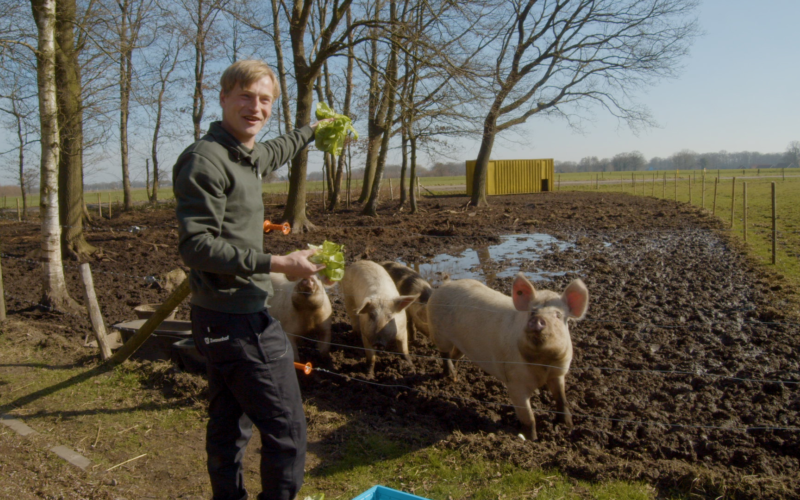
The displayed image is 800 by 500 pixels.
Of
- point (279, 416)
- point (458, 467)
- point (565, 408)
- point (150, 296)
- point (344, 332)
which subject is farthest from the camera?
point (150, 296)

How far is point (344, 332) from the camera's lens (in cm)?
689

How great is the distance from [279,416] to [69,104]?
31.4ft

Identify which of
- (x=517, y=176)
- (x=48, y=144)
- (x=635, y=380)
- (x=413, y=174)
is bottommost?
(x=635, y=380)

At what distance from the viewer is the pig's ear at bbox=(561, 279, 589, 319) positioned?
4168mm

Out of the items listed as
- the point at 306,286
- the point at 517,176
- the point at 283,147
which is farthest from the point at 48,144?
the point at 517,176

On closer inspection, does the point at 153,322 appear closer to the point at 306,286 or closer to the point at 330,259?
the point at 306,286

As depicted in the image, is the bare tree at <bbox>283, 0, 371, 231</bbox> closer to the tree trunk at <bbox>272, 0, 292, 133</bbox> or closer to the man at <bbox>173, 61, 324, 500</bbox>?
the tree trunk at <bbox>272, 0, 292, 133</bbox>

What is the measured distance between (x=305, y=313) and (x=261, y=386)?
3493 mm

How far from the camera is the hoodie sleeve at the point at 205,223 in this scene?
209 centimetres

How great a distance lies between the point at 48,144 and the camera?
7145mm

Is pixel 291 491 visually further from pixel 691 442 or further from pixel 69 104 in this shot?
pixel 69 104

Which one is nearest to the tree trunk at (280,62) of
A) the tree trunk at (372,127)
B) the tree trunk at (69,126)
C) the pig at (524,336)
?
the tree trunk at (372,127)

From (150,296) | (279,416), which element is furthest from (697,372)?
(150,296)

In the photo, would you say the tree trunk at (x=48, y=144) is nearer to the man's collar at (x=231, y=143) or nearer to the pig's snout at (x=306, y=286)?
the pig's snout at (x=306, y=286)
